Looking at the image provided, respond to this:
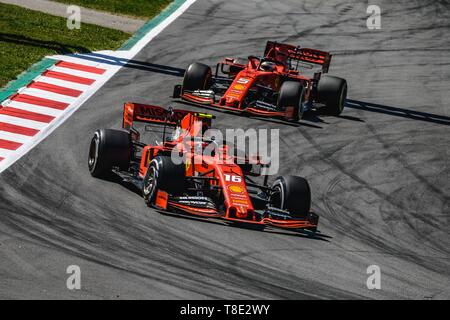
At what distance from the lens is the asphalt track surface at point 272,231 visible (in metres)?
16.7

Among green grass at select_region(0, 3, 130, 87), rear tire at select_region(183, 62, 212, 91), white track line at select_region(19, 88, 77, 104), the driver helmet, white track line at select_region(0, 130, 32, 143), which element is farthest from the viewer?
green grass at select_region(0, 3, 130, 87)

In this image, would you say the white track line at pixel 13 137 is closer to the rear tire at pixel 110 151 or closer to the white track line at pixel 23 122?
the white track line at pixel 23 122

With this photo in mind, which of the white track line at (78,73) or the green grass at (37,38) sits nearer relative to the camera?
the white track line at (78,73)

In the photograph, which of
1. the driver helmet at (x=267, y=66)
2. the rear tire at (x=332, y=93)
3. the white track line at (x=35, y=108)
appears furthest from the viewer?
the rear tire at (x=332, y=93)

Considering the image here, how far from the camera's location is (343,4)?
4047 centimetres

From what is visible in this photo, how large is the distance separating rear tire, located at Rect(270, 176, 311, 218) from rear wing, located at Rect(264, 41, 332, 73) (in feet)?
31.8

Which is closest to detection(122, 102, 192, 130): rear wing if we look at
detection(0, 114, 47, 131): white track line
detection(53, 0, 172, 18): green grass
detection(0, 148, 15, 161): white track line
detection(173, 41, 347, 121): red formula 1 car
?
detection(0, 148, 15, 161): white track line

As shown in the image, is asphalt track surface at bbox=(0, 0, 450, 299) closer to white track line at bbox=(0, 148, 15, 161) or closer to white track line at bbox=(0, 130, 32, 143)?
white track line at bbox=(0, 148, 15, 161)

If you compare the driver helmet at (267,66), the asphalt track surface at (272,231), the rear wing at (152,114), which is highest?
the rear wing at (152,114)

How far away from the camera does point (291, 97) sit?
2706 centimetres

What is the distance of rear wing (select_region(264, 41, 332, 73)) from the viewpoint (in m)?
29.1

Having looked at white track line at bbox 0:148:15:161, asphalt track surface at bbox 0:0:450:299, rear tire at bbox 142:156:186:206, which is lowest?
asphalt track surface at bbox 0:0:450:299

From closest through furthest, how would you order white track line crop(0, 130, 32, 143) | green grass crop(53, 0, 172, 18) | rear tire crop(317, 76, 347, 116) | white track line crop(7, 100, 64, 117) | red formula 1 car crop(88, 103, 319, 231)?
red formula 1 car crop(88, 103, 319, 231), white track line crop(0, 130, 32, 143), white track line crop(7, 100, 64, 117), rear tire crop(317, 76, 347, 116), green grass crop(53, 0, 172, 18)

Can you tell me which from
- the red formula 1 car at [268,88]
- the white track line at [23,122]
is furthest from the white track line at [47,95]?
the red formula 1 car at [268,88]
